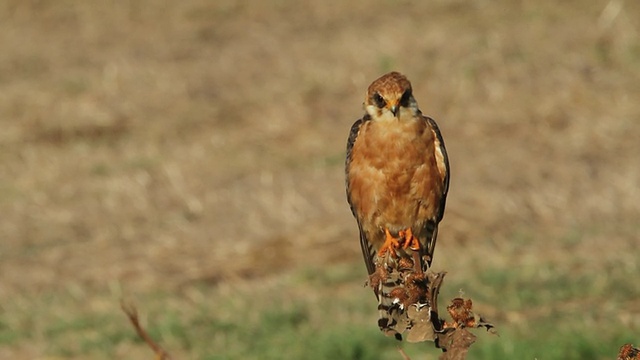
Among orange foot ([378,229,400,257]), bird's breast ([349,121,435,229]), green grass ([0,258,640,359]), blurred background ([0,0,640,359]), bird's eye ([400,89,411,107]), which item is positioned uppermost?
blurred background ([0,0,640,359])

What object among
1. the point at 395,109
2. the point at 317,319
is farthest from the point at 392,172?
the point at 317,319

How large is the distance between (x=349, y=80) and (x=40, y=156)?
3.52 metres

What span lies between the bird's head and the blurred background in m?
3.25

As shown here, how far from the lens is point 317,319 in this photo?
8891mm

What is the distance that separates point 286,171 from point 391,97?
828 cm

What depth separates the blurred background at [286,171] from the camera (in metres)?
8.84

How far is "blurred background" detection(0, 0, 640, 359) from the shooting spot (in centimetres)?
884

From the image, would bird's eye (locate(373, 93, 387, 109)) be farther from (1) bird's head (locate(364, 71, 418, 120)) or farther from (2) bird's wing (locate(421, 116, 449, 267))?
(2) bird's wing (locate(421, 116, 449, 267))

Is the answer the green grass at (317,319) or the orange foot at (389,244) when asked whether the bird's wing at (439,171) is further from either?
the green grass at (317,319)

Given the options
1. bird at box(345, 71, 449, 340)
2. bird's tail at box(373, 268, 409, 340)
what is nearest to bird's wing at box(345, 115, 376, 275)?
bird at box(345, 71, 449, 340)

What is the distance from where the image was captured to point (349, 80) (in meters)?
14.9

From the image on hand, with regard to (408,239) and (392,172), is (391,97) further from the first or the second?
(408,239)

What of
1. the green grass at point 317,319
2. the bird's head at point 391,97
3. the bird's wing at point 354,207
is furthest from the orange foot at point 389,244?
the green grass at point 317,319

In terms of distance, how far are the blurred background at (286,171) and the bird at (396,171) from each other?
9.84 ft
